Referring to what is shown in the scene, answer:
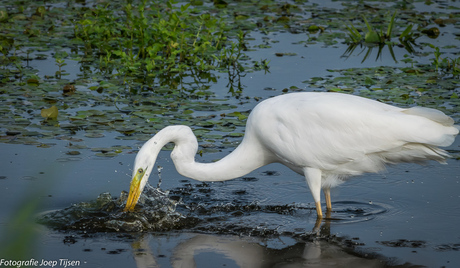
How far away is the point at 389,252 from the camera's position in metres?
5.25

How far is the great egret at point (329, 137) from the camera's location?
223 inches

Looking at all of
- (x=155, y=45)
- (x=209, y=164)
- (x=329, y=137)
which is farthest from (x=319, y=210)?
(x=155, y=45)

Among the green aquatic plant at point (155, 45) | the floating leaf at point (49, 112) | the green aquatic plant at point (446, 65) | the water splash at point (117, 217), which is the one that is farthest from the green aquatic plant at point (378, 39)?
the water splash at point (117, 217)

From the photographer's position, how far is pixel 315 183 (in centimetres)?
582

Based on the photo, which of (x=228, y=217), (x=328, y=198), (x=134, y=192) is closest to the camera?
(x=134, y=192)

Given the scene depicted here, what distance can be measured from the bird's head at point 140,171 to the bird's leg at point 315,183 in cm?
135

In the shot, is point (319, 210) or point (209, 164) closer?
point (319, 210)

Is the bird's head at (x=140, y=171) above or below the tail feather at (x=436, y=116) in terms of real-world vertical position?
below

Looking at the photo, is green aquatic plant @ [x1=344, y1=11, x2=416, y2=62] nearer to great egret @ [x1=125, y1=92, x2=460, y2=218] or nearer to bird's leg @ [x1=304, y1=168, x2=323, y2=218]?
great egret @ [x1=125, y1=92, x2=460, y2=218]

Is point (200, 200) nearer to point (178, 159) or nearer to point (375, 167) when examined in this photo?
point (178, 159)

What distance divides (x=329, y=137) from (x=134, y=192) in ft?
5.66

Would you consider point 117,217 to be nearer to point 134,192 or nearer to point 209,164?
point 134,192

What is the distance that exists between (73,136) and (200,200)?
1.89 metres

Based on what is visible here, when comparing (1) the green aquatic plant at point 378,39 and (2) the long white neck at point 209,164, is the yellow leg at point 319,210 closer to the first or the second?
(2) the long white neck at point 209,164
